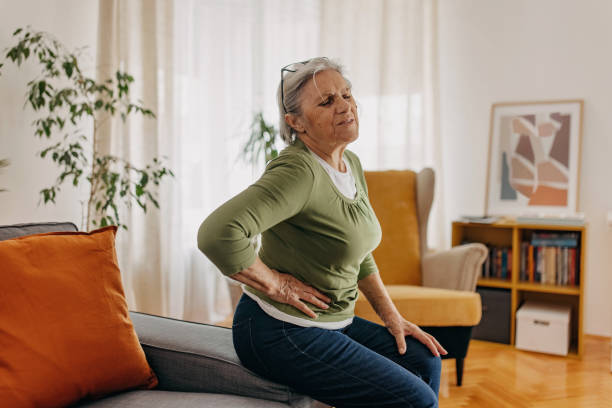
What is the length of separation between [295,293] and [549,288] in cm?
235

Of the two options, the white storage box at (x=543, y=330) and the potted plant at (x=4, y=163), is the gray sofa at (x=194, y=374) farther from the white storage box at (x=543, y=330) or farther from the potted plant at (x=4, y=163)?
the white storage box at (x=543, y=330)

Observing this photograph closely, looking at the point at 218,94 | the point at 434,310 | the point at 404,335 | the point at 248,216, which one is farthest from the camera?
the point at 218,94

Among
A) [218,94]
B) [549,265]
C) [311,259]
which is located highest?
[218,94]

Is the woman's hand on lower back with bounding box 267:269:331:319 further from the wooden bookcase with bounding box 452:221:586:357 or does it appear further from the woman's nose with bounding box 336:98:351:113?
the wooden bookcase with bounding box 452:221:586:357

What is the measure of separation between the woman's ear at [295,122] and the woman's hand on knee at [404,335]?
1.91 ft

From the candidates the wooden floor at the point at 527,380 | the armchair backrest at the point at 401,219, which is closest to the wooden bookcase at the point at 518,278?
the wooden floor at the point at 527,380

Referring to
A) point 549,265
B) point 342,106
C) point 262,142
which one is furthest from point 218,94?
A: point 342,106

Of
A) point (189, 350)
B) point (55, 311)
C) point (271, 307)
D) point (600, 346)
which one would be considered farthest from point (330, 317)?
point (600, 346)

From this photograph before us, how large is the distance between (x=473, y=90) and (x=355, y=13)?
998 mm

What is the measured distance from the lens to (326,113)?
49.9 inches

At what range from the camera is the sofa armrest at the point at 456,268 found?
8.44 ft

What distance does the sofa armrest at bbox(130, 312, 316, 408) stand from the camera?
123cm

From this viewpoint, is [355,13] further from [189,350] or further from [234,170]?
[189,350]

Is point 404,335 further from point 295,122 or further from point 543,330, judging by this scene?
point 543,330
